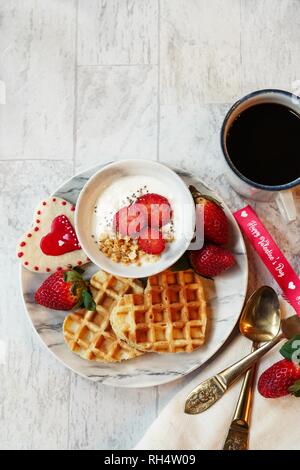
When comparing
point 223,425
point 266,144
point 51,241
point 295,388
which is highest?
point 266,144

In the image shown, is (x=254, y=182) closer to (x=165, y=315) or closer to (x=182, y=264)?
(x=182, y=264)

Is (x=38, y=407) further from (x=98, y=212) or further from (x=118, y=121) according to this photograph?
(x=118, y=121)

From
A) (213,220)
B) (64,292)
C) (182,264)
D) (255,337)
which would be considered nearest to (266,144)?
(213,220)

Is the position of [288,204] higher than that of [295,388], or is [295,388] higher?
[288,204]

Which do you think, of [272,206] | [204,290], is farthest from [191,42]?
[204,290]

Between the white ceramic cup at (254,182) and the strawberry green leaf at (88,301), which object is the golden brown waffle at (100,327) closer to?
the strawberry green leaf at (88,301)

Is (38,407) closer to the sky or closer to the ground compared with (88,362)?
closer to the ground
